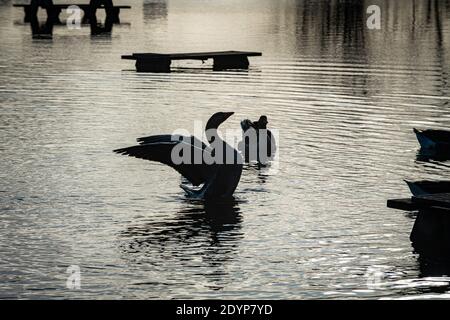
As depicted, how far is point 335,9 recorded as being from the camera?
434 ft

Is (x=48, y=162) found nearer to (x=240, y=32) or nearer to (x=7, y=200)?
(x=7, y=200)

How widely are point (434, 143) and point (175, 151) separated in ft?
31.9

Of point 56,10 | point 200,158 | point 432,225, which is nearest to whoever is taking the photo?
point 432,225

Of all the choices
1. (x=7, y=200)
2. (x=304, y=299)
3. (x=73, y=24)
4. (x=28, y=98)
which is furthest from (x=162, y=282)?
(x=73, y=24)

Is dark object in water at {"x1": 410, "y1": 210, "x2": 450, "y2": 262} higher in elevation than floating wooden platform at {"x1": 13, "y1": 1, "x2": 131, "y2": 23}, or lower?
lower

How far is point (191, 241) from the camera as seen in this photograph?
969 inches

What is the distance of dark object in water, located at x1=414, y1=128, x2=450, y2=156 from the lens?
114 ft

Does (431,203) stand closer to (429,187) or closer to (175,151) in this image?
(429,187)

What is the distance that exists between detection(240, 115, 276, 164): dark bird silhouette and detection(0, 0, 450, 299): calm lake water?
659 mm

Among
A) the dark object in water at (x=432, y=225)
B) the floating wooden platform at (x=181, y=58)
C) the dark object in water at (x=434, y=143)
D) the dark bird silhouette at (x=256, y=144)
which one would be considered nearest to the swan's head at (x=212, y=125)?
the dark bird silhouette at (x=256, y=144)

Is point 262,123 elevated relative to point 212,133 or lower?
lower

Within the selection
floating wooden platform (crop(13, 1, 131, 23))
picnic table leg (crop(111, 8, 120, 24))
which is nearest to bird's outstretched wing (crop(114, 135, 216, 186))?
floating wooden platform (crop(13, 1, 131, 23))

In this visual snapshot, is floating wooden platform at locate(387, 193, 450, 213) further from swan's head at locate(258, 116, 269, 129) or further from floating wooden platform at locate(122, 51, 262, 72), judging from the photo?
floating wooden platform at locate(122, 51, 262, 72)

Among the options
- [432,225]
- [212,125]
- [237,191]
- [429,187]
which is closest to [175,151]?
[212,125]
